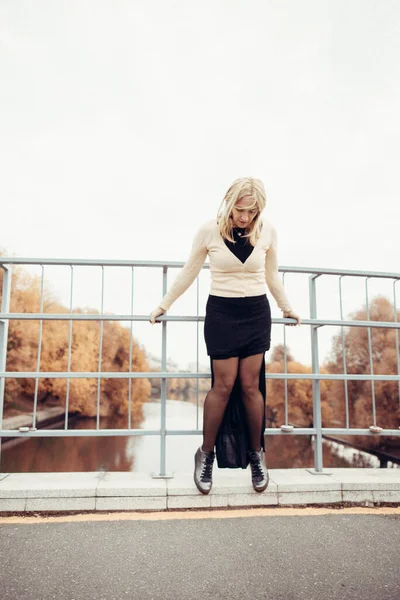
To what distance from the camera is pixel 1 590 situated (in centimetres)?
144

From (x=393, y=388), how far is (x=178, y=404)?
113 feet

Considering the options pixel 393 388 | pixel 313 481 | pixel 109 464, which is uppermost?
pixel 313 481

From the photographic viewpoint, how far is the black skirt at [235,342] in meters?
2.34

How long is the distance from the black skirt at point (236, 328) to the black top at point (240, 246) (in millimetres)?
231

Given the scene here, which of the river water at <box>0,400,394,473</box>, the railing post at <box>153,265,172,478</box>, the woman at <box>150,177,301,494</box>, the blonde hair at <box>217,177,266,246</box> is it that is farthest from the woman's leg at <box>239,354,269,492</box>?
the river water at <box>0,400,394,473</box>

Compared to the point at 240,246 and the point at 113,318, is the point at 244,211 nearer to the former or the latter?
the point at 240,246

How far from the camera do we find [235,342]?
7.64 feet

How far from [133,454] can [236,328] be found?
31726 mm

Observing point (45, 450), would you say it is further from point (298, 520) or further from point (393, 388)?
point (298, 520)

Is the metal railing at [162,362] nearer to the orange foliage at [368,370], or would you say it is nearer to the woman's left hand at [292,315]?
the woman's left hand at [292,315]

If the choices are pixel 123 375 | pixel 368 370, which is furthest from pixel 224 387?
pixel 368 370

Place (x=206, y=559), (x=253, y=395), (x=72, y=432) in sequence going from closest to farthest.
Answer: (x=206, y=559), (x=253, y=395), (x=72, y=432)

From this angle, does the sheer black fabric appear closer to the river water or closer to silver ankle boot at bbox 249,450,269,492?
silver ankle boot at bbox 249,450,269,492

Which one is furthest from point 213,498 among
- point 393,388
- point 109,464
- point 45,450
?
point 45,450
